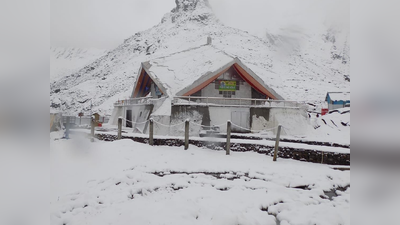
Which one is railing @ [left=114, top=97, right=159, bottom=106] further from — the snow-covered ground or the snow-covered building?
the snow-covered ground

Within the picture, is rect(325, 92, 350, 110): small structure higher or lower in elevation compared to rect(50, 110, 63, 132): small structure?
higher

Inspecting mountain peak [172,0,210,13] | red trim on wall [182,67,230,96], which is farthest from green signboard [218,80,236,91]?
mountain peak [172,0,210,13]

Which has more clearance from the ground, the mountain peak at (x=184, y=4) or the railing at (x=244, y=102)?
the mountain peak at (x=184, y=4)

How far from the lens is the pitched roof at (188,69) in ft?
33.0

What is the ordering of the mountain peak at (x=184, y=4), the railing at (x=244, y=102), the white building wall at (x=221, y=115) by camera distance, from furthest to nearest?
1. the railing at (x=244, y=102)
2. the white building wall at (x=221, y=115)
3. the mountain peak at (x=184, y=4)

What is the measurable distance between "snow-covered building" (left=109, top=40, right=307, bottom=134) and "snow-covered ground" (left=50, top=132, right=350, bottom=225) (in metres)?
4.21

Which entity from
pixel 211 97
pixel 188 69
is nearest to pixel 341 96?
pixel 211 97

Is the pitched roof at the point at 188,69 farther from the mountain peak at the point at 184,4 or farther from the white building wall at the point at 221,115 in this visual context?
the mountain peak at the point at 184,4

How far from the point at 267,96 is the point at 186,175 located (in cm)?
820

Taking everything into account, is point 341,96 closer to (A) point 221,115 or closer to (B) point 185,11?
(A) point 221,115

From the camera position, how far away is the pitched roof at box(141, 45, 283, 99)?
33.0 feet

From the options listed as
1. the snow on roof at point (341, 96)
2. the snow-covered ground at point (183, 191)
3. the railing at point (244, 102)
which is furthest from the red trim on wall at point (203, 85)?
the snow on roof at point (341, 96)

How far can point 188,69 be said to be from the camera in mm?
11641

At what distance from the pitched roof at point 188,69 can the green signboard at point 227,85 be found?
3.25ft
